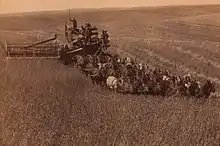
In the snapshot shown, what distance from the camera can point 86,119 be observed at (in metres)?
1.21

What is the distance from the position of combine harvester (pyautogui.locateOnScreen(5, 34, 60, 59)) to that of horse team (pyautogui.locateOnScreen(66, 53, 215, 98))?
58mm

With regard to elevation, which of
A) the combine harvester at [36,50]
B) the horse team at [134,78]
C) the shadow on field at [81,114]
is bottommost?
the shadow on field at [81,114]

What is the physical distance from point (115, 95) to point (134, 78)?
65mm

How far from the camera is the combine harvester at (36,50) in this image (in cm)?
122

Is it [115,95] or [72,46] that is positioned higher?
[72,46]

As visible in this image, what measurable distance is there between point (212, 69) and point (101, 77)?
0.28m

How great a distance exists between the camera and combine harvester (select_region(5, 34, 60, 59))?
1217mm

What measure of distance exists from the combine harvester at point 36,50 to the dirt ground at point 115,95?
Answer: 1 cm

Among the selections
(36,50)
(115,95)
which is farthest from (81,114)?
(36,50)

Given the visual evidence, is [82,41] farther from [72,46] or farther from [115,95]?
[115,95]

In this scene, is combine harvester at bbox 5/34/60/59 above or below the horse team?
above

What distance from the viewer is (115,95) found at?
1189 mm

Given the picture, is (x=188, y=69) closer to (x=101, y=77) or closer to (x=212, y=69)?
(x=212, y=69)

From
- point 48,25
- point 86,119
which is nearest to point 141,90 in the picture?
point 86,119
